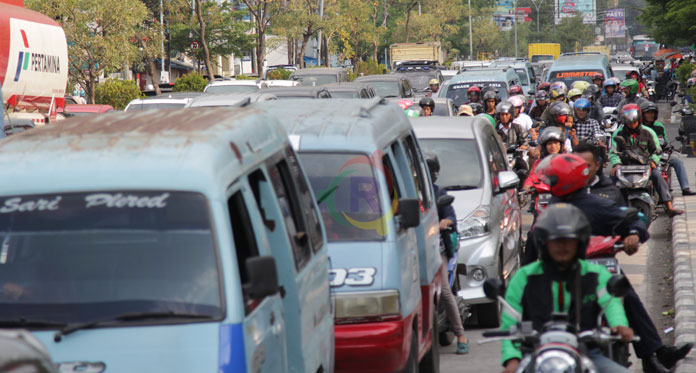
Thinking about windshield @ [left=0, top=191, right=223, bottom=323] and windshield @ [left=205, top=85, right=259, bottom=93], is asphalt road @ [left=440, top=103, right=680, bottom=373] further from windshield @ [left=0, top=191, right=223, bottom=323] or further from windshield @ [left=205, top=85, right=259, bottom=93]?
windshield @ [left=205, top=85, right=259, bottom=93]

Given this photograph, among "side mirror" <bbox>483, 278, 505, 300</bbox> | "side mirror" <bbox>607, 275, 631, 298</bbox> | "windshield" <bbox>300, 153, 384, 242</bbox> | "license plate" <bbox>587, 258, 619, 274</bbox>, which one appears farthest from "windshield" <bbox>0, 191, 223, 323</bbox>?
"license plate" <bbox>587, 258, 619, 274</bbox>

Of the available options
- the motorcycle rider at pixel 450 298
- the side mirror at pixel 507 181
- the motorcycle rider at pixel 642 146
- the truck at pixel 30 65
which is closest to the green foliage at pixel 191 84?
the truck at pixel 30 65

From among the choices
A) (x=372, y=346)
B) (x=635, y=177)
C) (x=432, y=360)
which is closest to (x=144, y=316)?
(x=372, y=346)

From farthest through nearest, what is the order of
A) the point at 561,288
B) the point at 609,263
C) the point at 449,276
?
the point at 449,276, the point at 609,263, the point at 561,288

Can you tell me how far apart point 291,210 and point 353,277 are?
1065 millimetres

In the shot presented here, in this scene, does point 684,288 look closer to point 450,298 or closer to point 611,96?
point 450,298

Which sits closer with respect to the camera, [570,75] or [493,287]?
[493,287]

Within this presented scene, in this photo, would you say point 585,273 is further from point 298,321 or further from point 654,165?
point 654,165

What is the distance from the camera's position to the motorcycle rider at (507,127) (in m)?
15.3

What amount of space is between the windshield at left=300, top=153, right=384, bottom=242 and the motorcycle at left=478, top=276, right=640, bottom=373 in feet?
7.09

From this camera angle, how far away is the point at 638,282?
1155 cm

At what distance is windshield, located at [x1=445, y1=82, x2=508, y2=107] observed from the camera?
23266 mm

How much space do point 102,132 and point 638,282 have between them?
7973mm

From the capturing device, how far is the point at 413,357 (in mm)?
6773
